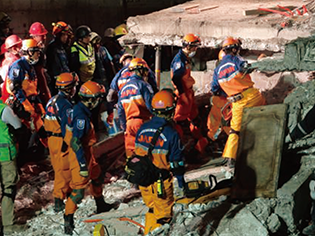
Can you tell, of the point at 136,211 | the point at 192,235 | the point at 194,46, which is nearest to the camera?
the point at 192,235

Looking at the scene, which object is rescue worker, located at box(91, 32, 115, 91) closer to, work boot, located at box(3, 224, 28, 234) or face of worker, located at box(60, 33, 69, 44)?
face of worker, located at box(60, 33, 69, 44)

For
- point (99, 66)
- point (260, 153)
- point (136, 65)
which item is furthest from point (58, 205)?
point (99, 66)

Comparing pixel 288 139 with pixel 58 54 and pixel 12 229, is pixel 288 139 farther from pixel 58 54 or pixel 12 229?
pixel 58 54

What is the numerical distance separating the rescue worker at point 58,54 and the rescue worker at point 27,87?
3.00ft

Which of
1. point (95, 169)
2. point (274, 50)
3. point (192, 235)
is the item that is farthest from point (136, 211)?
point (274, 50)

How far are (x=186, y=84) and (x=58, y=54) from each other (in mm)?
2472

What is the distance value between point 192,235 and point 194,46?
4102 mm

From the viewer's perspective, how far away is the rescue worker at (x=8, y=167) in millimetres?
6688

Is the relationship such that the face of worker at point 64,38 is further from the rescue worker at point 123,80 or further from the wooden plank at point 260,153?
the wooden plank at point 260,153

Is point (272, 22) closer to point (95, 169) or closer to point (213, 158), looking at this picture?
point (213, 158)

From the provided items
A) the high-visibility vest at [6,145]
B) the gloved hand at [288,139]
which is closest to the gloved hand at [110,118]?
the high-visibility vest at [6,145]

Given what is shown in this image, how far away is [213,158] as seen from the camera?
920cm

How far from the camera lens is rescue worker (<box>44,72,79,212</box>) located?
6.84 meters

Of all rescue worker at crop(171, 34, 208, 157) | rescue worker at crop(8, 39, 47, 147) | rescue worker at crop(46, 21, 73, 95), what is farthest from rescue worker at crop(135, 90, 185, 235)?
rescue worker at crop(46, 21, 73, 95)
